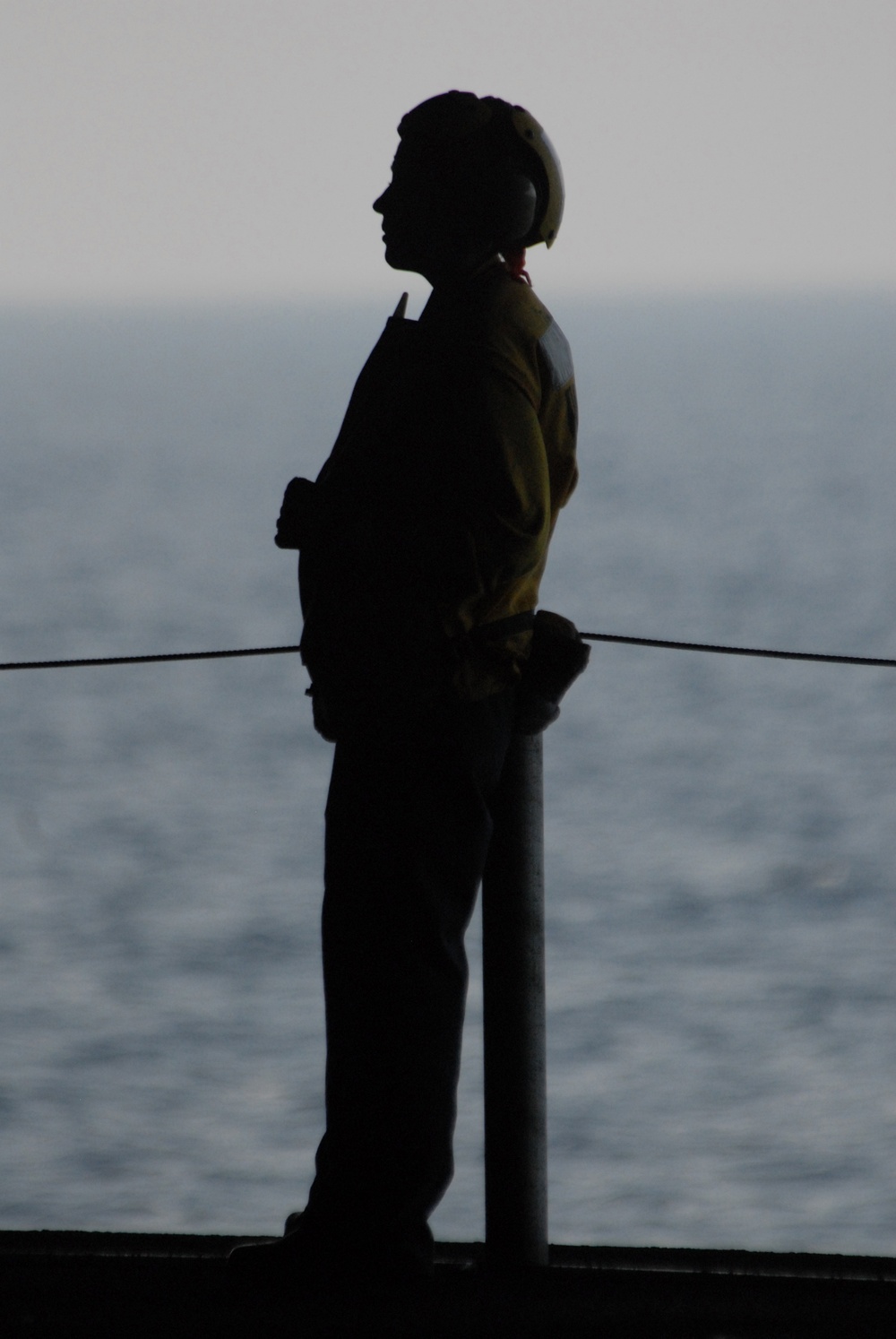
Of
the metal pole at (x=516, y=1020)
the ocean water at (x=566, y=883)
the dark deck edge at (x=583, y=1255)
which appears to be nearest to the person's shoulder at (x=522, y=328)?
the metal pole at (x=516, y=1020)

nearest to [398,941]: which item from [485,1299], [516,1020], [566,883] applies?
[516,1020]

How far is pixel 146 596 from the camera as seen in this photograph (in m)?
25.9

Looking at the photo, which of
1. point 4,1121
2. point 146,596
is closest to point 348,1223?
point 4,1121

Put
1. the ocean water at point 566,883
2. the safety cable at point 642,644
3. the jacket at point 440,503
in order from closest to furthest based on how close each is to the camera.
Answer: the jacket at point 440,503, the safety cable at point 642,644, the ocean water at point 566,883

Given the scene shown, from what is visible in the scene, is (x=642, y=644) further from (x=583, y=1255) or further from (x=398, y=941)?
(x=583, y=1255)

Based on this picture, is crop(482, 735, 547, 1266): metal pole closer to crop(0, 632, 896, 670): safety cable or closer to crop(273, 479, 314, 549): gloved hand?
crop(0, 632, 896, 670): safety cable

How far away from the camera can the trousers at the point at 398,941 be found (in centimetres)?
164

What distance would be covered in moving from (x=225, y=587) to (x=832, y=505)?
1511cm

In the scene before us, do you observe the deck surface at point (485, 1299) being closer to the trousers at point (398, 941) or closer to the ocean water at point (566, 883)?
the trousers at point (398, 941)

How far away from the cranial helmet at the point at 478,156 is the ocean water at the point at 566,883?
19.3 ft

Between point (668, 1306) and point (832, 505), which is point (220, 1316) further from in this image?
point (832, 505)

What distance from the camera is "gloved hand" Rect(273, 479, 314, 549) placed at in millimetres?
1651

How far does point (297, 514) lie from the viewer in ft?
5.44

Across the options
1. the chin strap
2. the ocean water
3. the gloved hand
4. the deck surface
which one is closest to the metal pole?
the deck surface
